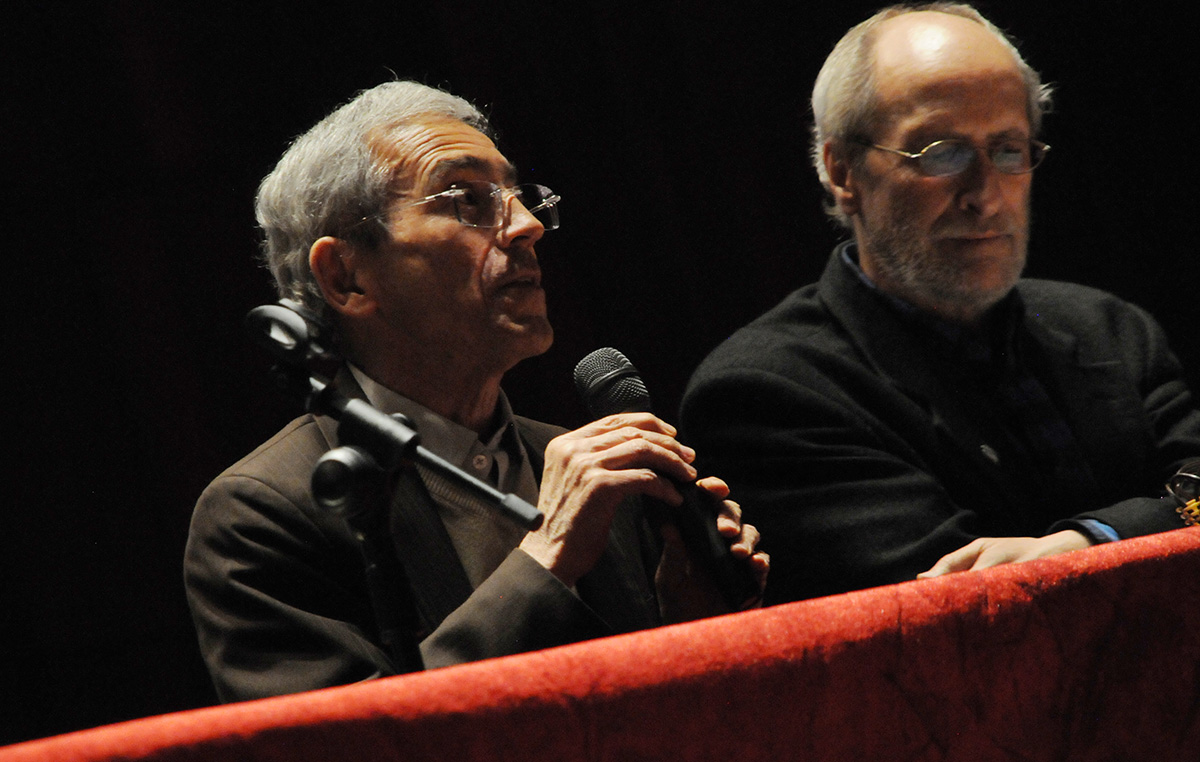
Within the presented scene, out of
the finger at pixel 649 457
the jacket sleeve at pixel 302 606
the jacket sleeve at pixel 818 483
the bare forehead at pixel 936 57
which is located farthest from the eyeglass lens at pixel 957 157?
the jacket sleeve at pixel 302 606

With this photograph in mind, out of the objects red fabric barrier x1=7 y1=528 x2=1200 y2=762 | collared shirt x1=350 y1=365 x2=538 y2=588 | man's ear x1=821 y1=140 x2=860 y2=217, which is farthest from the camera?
man's ear x1=821 y1=140 x2=860 y2=217

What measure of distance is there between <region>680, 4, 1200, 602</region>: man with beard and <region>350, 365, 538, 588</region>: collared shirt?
31 centimetres

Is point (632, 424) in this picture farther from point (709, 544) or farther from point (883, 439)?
point (883, 439)

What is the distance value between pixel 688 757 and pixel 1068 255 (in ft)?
7.22

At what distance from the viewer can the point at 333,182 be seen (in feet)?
6.12

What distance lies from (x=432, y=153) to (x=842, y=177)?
0.77 m

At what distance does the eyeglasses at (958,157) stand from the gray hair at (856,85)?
0.39ft

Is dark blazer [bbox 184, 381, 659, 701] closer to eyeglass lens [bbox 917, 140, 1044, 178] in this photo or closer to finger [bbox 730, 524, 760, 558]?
finger [bbox 730, 524, 760, 558]

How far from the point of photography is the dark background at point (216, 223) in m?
2.19

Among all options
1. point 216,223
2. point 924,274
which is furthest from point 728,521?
point 216,223

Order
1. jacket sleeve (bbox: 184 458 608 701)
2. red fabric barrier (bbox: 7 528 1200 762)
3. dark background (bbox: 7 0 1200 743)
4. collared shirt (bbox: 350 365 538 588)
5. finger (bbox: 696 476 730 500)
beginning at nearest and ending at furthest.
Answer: red fabric barrier (bbox: 7 528 1200 762), jacket sleeve (bbox: 184 458 608 701), finger (bbox: 696 476 730 500), collared shirt (bbox: 350 365 538 588), dark background (bbox: 7 0 1200 743)

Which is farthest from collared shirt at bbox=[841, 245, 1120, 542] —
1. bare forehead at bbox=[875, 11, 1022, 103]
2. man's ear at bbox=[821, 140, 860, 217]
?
bare forehead at bbox=[875, 11, 1022, 103]

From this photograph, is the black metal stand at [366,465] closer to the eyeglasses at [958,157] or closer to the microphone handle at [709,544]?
the microphone handle at [709,544]

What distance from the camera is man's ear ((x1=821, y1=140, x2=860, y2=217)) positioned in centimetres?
206
